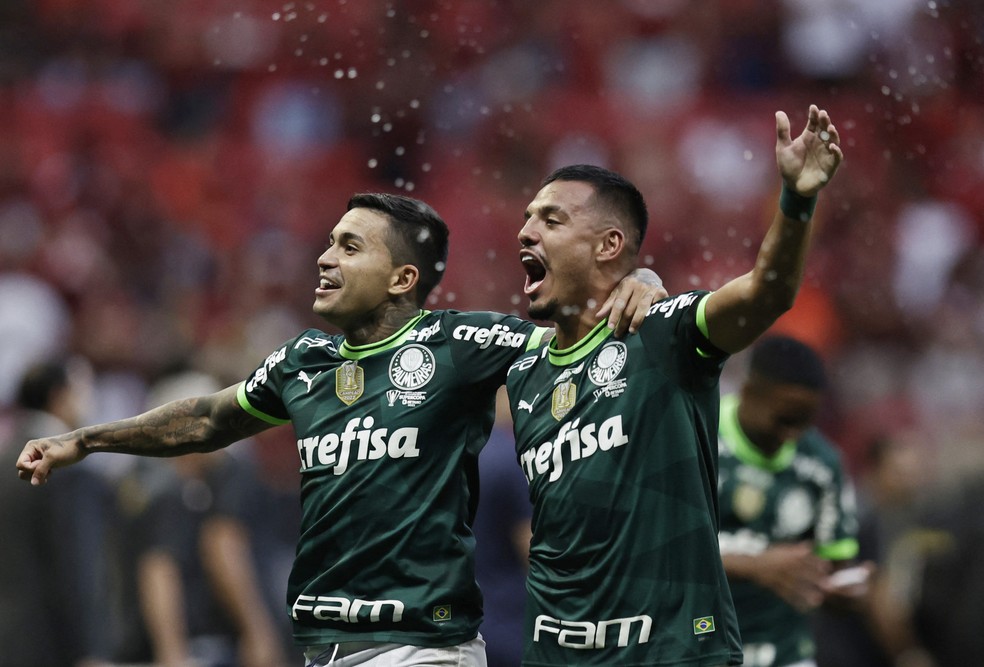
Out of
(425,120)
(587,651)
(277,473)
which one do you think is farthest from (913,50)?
(587,651)

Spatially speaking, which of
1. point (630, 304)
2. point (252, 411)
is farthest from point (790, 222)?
point (252, 411)

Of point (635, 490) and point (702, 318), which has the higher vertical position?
point (702, 318)

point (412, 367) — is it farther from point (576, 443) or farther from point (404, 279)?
point (576, 443)

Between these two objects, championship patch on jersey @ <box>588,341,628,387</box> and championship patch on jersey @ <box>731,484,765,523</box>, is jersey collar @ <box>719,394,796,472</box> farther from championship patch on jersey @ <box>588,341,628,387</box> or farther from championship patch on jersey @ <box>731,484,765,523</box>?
championship patch on jersey @ <box>588,341,628,387</box>

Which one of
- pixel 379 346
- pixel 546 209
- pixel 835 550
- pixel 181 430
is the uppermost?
pixel 546 209

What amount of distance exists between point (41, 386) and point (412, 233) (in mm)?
3049

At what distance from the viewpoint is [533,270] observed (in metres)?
4.38

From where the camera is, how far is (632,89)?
1298cm

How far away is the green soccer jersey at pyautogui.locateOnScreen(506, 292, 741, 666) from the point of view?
3.85 m

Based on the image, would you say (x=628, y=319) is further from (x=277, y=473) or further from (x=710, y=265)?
(x=710, y=265)

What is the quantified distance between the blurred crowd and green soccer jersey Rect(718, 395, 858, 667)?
3778 millimetres

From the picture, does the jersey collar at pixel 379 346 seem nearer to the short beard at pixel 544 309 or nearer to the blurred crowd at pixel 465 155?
the short beard at pixel 544 309

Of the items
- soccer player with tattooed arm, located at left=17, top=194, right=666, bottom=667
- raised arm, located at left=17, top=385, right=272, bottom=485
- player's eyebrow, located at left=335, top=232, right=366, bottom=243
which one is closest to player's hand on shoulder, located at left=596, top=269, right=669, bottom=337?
soccer player with tattooed arm, located at left=17, top=194, right=666, bottom=667

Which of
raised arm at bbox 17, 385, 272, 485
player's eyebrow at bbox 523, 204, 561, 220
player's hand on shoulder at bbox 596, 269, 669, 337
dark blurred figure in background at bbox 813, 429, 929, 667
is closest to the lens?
player's hand on shoulder at bbox 596, 269, 669, 337
